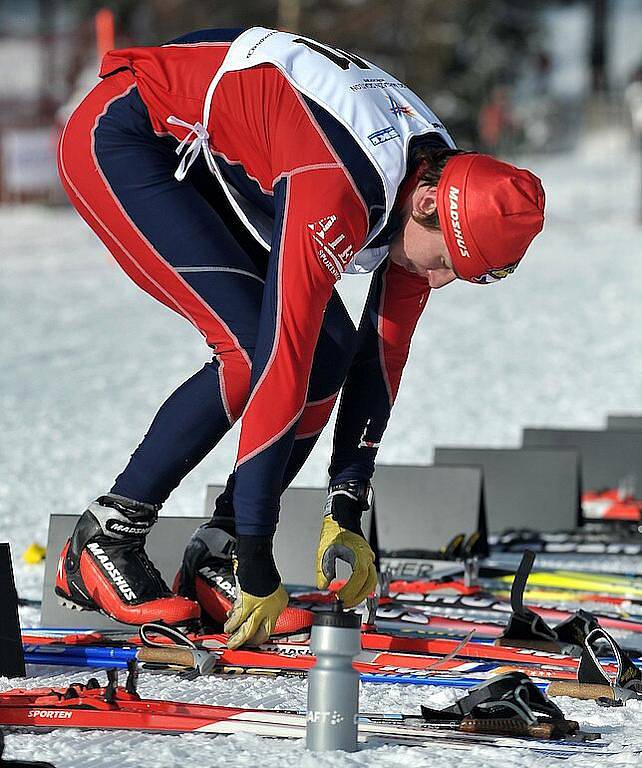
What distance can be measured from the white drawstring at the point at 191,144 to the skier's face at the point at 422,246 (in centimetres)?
51

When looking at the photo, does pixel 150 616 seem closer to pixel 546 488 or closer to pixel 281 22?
pixel 546 488

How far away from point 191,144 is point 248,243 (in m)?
0.31

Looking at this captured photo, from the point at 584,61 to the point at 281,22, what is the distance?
18938 mm

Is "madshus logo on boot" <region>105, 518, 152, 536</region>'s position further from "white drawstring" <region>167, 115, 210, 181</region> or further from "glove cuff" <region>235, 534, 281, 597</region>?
"white drawstring" <region>167, 115, 210, 181</region>

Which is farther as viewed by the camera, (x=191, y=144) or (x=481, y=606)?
(x=481, y=606)

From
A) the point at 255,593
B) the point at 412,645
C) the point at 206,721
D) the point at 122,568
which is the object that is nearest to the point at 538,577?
the point at 412,645

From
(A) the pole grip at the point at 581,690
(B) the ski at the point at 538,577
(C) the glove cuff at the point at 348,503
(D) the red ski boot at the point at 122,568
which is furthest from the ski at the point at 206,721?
(B) the ski at the point at 538,577

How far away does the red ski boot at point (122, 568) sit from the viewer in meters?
3.55

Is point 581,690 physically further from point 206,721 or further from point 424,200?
point 424,200

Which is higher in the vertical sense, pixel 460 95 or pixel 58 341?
pixel 460 95

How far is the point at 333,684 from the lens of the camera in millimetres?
2527

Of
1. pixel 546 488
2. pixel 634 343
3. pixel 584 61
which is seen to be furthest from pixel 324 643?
pixel 584 61

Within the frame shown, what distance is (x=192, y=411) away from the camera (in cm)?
354

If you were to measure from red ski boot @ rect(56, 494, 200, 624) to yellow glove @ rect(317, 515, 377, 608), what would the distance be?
14.7 inches
